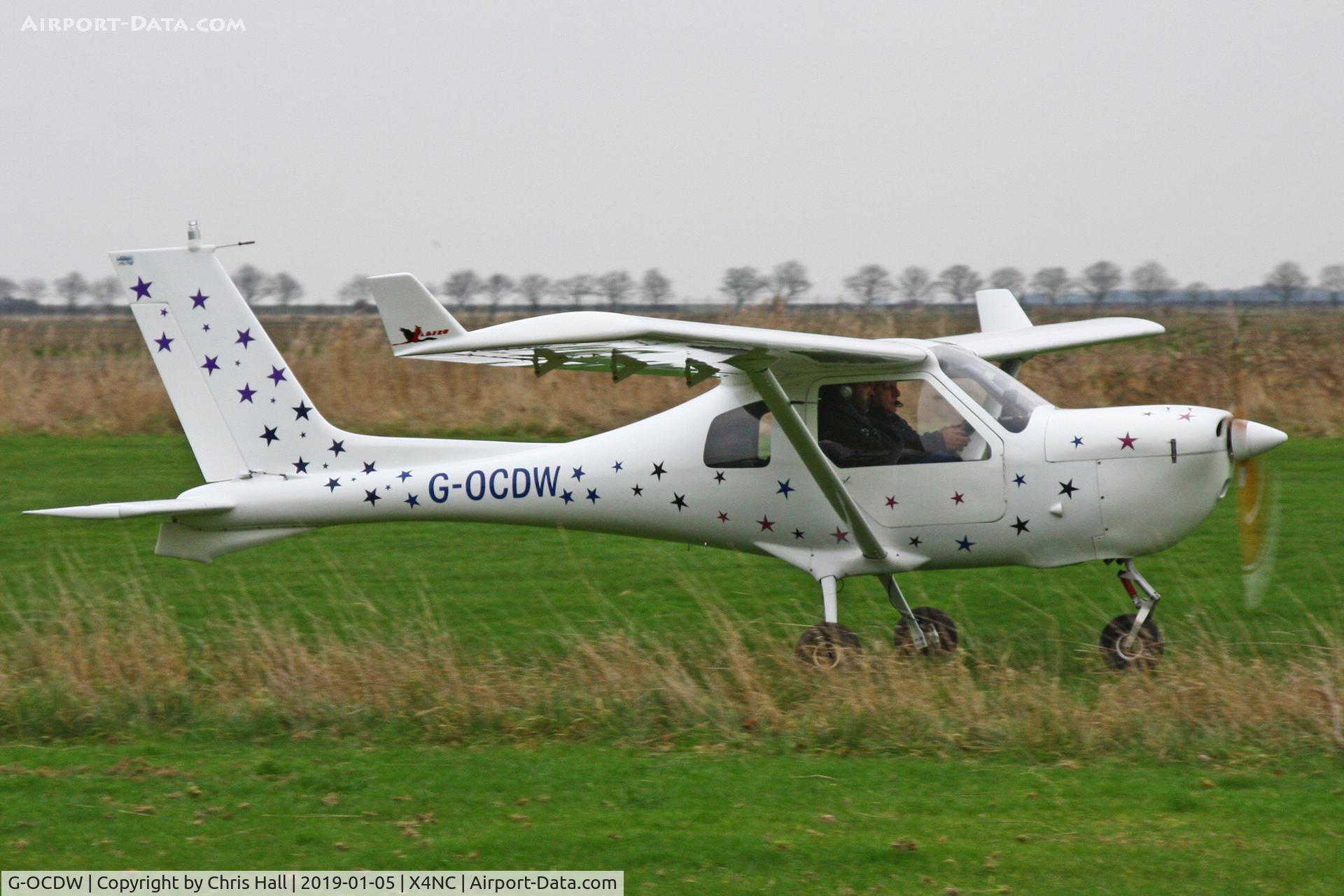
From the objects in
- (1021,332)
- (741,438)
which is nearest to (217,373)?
(741,438)

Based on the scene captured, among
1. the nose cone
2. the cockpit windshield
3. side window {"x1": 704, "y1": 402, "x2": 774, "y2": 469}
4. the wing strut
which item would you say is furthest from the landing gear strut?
side window {"x1": 704, "y1": 402, "x2": 774, "y2": 469}

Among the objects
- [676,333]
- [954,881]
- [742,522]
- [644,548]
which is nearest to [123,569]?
[644,548]

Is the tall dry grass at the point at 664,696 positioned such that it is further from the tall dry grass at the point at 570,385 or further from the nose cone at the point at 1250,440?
the tall dry grass at the point at 570,385

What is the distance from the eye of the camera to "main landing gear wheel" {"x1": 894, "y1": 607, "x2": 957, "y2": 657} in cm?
962

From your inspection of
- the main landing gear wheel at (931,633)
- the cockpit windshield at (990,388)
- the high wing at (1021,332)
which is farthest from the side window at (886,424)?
the main landing gear wheel at (931,633)

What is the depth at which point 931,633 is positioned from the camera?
9.84 metres

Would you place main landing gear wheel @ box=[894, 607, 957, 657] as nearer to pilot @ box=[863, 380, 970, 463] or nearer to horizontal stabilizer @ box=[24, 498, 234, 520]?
pilot @ box=[863, 380, 970, 463]

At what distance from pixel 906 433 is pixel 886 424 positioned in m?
0.15

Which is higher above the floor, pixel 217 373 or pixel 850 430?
pixel 217 373

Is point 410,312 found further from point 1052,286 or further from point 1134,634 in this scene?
point 1052,286

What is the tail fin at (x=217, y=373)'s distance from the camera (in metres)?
10.1

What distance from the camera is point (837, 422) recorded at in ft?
30.7

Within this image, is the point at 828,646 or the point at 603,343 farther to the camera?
the point at 828,646

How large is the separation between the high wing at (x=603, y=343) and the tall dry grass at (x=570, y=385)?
10802 mm
